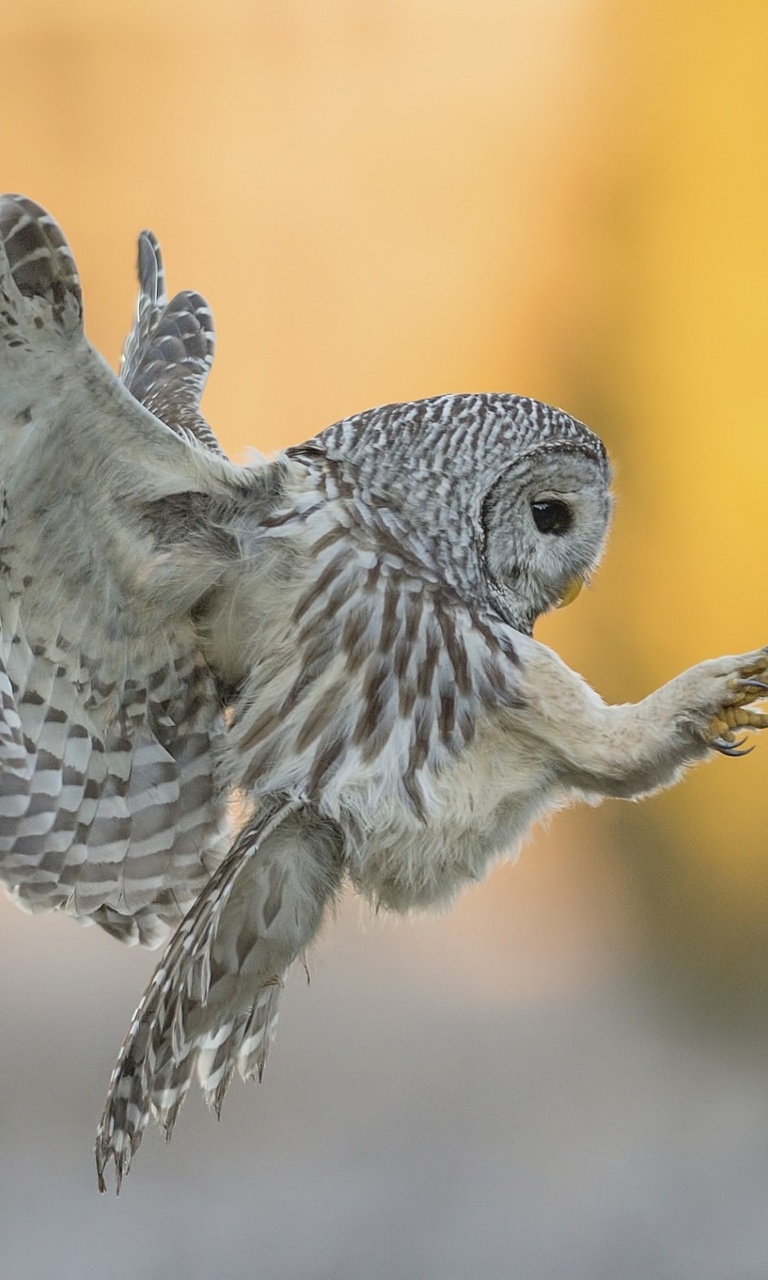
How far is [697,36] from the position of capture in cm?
487

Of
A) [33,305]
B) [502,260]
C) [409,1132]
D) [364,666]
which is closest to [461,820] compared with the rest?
[364,666]

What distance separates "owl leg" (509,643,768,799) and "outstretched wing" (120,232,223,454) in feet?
2.69

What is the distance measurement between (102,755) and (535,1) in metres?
3.50

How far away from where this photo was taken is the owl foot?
1593 mm

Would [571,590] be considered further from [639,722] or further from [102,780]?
[102,780]

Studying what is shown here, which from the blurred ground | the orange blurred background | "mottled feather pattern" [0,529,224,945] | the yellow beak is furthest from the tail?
the blurred ground

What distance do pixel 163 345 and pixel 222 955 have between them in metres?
1.09

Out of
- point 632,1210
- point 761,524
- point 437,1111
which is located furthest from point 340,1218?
point 761,524

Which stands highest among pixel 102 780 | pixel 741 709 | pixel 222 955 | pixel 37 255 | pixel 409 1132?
pixel 37 255

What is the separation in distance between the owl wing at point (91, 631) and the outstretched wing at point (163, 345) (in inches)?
23.1

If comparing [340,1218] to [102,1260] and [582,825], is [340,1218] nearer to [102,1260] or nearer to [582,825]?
[102,1260]

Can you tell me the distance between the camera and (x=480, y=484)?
1739mm

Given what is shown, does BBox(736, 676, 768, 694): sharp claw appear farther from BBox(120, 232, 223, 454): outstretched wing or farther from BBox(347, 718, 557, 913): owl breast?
BBox(120, 232, 223, 454): outstretched wing

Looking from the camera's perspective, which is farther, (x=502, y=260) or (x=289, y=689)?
(x=502, y=260)
